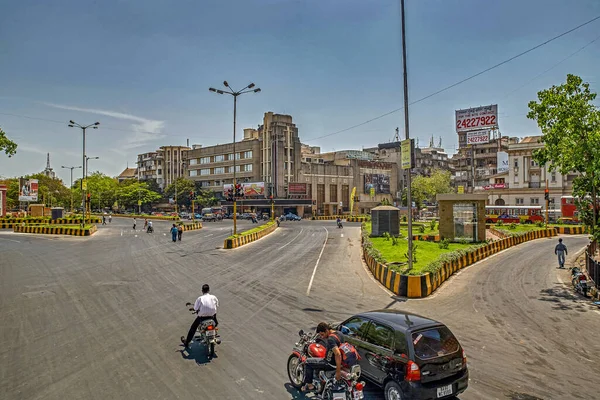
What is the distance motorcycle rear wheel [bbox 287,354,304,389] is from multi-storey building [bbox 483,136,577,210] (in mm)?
70960

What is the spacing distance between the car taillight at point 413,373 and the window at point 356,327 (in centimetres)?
130

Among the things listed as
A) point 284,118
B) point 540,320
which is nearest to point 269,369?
point 540,320

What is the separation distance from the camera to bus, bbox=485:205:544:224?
55.6 meters

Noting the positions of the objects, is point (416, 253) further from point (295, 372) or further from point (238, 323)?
point (295, 372)

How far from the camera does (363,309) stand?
14203 millimetres

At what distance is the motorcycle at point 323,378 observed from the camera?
→ 267 inches

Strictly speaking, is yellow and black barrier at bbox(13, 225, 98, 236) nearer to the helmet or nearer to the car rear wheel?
the helmet

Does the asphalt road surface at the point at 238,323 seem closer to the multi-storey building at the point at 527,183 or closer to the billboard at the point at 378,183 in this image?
the multi-storey building at the point at 527,183

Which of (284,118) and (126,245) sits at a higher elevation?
(284,118)

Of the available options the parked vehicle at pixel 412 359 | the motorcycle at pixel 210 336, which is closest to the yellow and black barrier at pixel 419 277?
the parked vehicle at pixel 412 359

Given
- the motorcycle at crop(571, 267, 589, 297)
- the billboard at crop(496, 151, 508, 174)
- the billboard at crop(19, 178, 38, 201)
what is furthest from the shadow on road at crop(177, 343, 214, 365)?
the billboard at crop(496, 151, 508, 174)

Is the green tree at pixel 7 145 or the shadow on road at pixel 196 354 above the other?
the green tree at pixel 7 145

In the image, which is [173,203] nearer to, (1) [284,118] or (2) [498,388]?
(1) [284,118]

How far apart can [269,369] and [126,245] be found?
93.9ft
